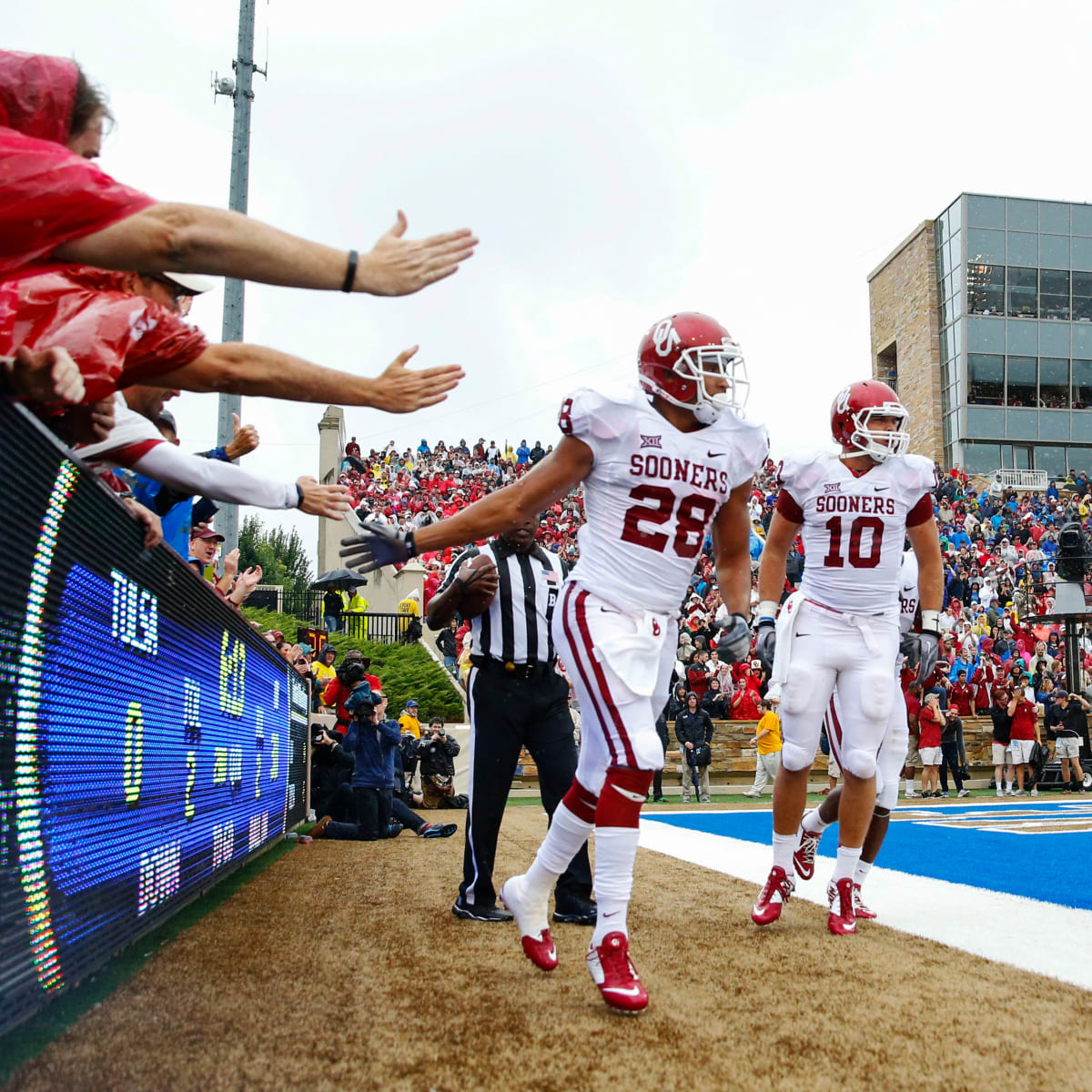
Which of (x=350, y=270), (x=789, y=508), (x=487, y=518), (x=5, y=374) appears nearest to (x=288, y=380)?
(x=350, y=270)

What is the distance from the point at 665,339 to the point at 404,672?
55.9 ft

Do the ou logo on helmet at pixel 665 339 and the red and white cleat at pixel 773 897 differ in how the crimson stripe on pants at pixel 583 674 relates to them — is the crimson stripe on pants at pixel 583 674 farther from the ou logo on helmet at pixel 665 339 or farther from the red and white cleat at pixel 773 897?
the red and white cleat at pixel 773 897

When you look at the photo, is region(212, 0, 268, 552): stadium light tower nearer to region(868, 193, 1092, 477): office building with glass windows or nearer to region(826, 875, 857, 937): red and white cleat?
region(826, 875, 857, 937): red and white cleat

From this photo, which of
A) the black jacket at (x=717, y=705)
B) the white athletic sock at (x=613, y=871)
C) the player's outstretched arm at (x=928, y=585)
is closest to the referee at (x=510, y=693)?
the white athletic sock at (x=613, y=871)

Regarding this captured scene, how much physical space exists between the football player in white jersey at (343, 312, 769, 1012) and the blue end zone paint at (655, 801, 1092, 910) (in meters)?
2.84

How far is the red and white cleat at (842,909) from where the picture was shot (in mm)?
4320

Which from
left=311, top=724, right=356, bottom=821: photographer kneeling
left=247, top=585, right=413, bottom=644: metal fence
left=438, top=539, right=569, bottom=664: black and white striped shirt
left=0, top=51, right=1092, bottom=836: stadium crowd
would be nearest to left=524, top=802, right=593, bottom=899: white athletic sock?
left=0, top=51, right=1092, bottom=836: stadium crowd

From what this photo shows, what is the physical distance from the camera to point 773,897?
14.8 ft

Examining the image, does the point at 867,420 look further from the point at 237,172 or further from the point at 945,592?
the point at 945,592

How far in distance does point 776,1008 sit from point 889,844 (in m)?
5.96

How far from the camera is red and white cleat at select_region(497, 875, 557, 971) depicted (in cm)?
352

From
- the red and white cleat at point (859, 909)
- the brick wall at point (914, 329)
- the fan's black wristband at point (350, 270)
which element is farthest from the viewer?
the brick wall at point (914, 329)

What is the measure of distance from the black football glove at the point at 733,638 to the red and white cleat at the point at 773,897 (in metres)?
1.16

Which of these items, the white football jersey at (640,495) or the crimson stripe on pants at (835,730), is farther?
the crimson stripe on pants at (835,730)
